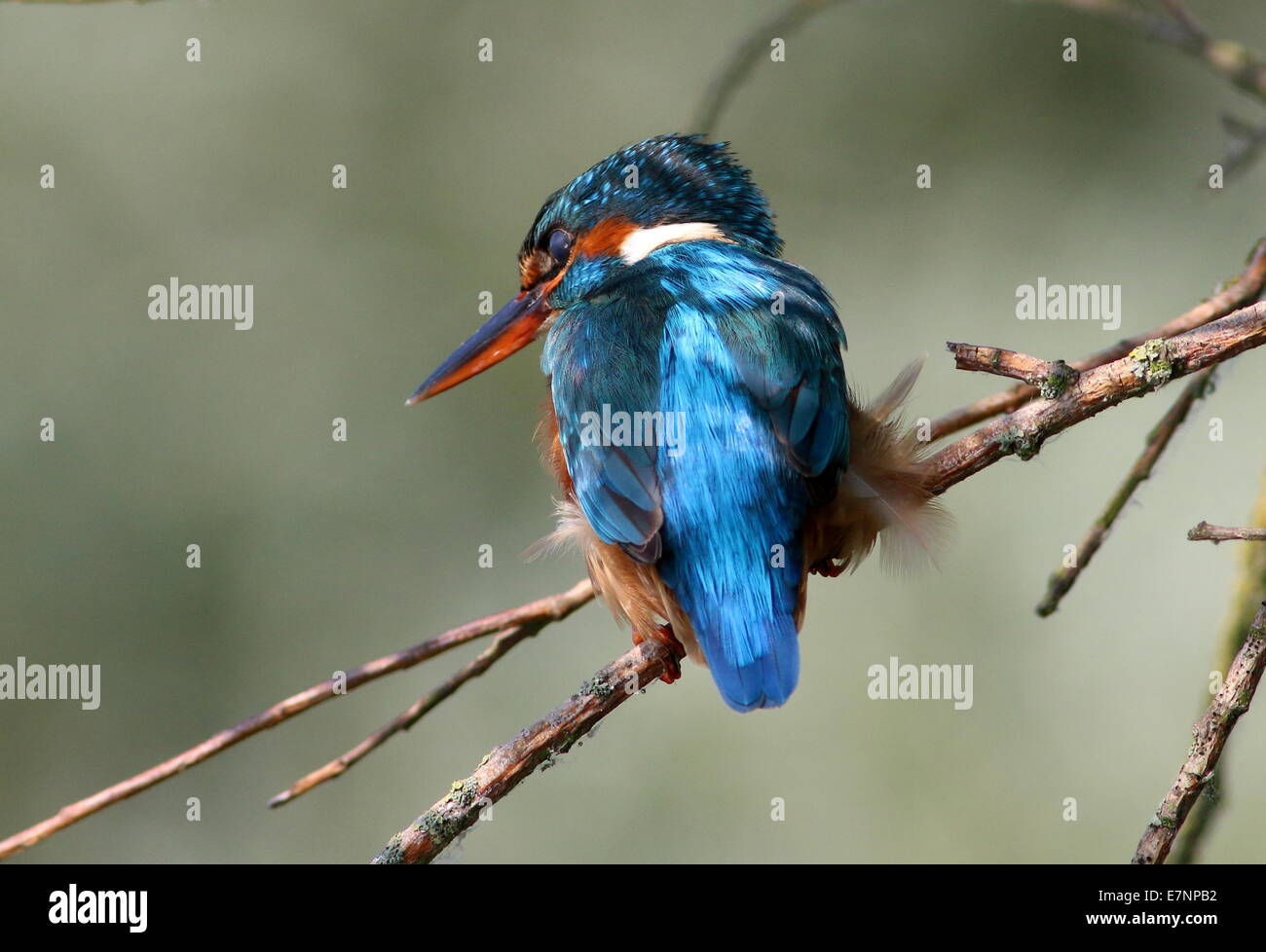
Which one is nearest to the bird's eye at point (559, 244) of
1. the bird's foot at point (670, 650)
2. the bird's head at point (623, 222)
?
the bird's head at point (623, 222)

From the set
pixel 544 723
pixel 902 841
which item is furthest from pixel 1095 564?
pixel 544 723

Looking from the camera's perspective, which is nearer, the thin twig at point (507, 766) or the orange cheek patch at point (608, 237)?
the thin twig at point (507, 766)

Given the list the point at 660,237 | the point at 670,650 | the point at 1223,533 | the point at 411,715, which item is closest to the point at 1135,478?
the point at 1223,533

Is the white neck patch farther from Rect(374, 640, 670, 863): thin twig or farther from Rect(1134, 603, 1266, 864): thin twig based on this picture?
Rect(1134, 603, 1266, 864): thin twig

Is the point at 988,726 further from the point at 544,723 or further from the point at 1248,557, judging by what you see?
the point at 544,723

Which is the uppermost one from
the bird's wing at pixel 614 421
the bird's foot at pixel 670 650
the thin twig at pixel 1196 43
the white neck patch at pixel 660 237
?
the thin twig at pixel 1196 43

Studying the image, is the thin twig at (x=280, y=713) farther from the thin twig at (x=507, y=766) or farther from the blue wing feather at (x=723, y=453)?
the thin twig at (x=507, y=766)

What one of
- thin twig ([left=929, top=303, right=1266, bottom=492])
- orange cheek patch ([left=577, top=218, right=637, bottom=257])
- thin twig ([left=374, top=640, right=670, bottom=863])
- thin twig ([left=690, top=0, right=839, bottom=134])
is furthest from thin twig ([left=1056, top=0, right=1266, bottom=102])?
thin twig ([left=374, top=640, right=670, bottom=863])

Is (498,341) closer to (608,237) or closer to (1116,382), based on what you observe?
(608,237)
